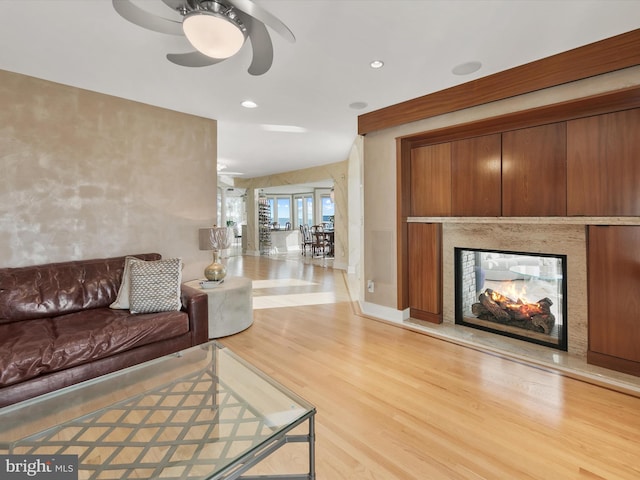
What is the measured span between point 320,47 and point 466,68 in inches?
52.4

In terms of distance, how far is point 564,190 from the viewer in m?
2.73

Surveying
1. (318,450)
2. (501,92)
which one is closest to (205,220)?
(318,450)

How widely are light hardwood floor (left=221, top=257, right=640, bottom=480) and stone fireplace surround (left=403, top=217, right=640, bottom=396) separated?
6.7 inches

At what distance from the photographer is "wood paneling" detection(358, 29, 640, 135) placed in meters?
2.26

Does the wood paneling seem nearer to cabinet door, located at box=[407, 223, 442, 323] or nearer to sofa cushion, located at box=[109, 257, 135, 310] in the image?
cabinet door, located at box=[407, 223, 442, 323]

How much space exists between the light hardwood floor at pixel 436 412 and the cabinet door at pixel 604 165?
1.40 metres

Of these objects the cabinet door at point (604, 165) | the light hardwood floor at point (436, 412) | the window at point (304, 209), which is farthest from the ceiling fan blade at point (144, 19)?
the window at point (304, 209)

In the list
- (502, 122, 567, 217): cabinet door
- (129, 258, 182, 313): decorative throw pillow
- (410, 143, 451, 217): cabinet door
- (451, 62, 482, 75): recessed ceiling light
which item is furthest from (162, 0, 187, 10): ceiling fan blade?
(502, 122, 567, 217): cabinet door

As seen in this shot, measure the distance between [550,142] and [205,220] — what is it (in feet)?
12.6

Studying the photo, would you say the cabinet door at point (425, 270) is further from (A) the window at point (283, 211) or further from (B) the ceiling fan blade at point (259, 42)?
(A) the window at point (283, 211)

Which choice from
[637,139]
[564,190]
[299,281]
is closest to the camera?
[637,139]

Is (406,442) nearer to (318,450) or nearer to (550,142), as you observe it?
(318,450)

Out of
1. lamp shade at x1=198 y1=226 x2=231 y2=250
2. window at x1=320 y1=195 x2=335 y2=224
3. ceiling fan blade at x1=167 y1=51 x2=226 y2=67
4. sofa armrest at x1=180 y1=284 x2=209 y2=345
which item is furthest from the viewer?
window at x1=320 y1=195 x2=335 y2=224

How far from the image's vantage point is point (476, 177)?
10.7ft
